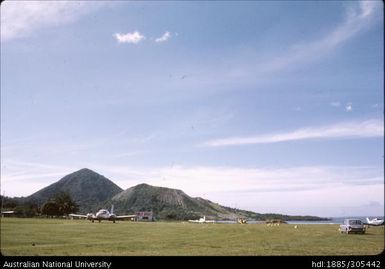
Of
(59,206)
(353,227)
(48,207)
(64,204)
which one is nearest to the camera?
(353,227)

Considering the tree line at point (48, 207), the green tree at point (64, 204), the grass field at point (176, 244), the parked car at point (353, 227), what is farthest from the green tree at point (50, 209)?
the parked car at point (353, 227)

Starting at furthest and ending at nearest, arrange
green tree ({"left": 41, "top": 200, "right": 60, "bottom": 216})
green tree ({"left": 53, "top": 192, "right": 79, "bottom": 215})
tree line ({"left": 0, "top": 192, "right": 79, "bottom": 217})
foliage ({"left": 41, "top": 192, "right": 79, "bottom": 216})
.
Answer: green tree ({"left": 53, "top": 192, "right": 79, "bottom": 215}) → foliage ({"left": 41, "top": 192, "right": 79, "bottom": 216}) → green tree ({"left": 41, "top": 200, "right": 60, "bottom": 216}) → tree line ({"left": 0, "top": 192, "right": 79, "bottom": 217})

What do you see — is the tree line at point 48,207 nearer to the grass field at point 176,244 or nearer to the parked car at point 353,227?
the grass field at point 176,244

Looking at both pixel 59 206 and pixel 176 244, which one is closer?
pixel 176 244

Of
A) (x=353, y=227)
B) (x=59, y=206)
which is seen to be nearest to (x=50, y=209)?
(x=59, y=206)

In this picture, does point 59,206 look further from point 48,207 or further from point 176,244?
point 176,244

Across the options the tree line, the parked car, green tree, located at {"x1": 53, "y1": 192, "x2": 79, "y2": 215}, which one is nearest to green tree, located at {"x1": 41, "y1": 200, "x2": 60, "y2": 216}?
the tree line

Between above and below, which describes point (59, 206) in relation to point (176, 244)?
below

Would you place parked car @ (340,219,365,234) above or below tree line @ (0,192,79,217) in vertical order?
above

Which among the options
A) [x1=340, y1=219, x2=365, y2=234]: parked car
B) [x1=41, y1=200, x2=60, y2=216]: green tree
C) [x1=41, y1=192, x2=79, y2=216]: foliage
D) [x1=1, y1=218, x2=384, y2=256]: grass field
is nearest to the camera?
[x1=1, y1=218, x2=384, y2=256]: grass field

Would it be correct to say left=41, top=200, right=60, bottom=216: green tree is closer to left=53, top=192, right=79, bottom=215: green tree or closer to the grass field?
left=53, top=192, right=79, bottom=215: green tree
